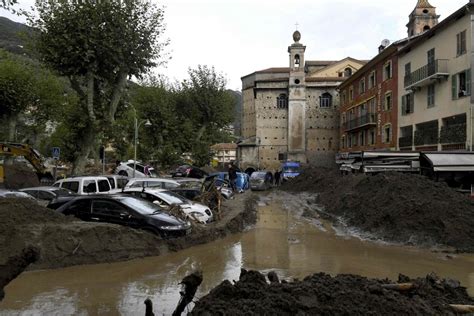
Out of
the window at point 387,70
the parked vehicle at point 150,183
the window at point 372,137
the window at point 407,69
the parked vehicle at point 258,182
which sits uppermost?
the window at point 387,70

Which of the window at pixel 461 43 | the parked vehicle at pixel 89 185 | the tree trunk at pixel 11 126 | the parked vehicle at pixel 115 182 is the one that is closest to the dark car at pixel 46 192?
the parked vehicle at pixel 89 185

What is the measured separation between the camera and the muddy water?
8.77m

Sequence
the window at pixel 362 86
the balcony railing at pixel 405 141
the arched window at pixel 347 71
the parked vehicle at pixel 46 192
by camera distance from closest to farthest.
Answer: the parked vehicle at pixel 46 192 → the balcony railing at pixel 405 141 → the window at pixel 362 86 → the arched window at pixel 347 71

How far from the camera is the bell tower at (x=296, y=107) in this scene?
64.1 m

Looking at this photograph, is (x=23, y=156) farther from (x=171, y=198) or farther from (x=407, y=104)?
(x=407, y=104)

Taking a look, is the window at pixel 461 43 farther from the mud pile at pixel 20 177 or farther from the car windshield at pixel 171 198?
the mud pile at pixel 20 177

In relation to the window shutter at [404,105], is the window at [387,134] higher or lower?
lower

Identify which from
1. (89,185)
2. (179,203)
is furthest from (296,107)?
(179,203)

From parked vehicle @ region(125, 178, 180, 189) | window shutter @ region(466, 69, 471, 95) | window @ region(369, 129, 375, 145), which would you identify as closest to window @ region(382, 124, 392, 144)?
window @ region(369, 129, 375, 145)

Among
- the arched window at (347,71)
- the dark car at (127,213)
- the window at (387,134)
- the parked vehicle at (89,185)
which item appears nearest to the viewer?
the dark car at (127,213)

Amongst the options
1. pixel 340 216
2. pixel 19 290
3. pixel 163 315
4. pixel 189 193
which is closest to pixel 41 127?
pixel 189 193

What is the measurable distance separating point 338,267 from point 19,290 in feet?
24.8

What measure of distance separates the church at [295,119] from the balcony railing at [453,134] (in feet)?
108

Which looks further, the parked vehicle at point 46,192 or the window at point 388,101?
the window at point 388,101
